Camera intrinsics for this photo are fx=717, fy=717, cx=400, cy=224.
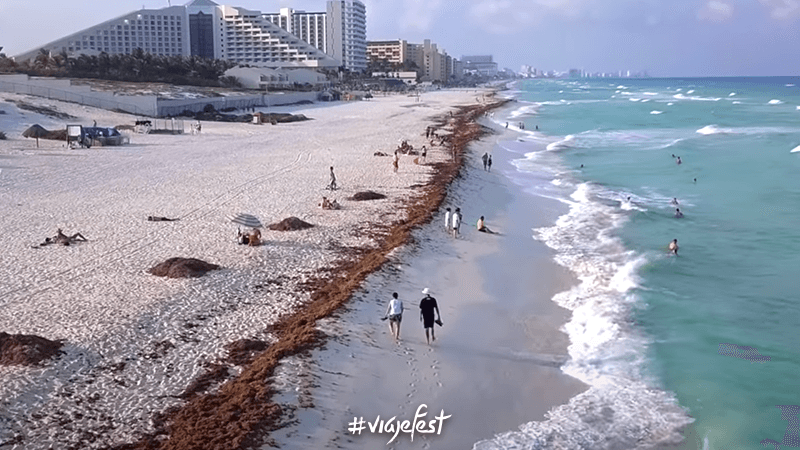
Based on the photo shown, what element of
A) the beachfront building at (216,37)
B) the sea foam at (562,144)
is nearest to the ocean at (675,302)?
the sea foam at (562,144)

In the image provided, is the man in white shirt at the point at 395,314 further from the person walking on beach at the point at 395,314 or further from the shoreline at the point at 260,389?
the shoreline at the point at 260,389

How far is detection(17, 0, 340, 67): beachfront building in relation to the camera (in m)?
124

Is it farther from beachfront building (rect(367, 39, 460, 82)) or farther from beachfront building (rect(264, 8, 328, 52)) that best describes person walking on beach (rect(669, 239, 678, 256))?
beachfront building (rect(367, 39, 460, 82))

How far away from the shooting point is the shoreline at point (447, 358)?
9.13 meters

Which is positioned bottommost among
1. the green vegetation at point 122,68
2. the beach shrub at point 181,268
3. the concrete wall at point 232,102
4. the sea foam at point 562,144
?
the beach shrub at point 181,268

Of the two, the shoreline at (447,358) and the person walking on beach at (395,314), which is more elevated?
the person walking on beach at (395,314)

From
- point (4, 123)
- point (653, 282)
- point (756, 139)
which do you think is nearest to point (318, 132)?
point (4, 123)

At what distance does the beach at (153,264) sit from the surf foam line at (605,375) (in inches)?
149

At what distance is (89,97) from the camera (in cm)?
4978

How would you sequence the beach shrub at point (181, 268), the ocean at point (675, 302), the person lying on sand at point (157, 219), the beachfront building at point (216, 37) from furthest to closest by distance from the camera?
1. the beachfront building at point (216, 37)
2. the person lying on sand at point (157, 219)
3. the beach shrub at point (181, 268)
4. the ocean at point (675, 302)

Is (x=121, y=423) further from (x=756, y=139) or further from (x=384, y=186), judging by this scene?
(x=756, y=139)

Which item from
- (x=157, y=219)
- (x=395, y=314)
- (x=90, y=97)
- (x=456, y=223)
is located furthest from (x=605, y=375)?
(x=90, y=97)

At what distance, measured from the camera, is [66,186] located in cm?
2373

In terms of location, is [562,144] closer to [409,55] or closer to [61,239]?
[61,239]
